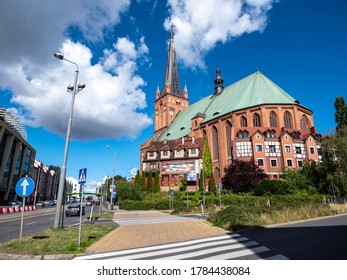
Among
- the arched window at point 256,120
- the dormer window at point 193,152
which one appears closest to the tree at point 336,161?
the arched window at point 256,120

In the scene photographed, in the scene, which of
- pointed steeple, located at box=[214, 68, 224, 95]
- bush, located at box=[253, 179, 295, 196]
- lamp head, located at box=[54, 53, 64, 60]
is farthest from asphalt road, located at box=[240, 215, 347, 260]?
pointed steeple, located at box=[214, 68, 224, 95]

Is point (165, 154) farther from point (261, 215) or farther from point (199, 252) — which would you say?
point (199, 252)

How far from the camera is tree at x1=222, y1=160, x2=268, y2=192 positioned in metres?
40.4

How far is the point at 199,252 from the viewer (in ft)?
22.0

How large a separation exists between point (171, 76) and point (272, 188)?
6440 cm

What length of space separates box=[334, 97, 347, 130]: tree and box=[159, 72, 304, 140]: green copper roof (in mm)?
8018

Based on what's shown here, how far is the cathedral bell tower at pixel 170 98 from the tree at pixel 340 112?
5017cm

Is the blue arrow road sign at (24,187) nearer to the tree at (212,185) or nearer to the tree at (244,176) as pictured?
the tree at (244,176)

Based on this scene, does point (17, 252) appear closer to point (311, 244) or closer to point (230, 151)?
point (311, 244)

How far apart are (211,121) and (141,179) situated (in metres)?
22.8

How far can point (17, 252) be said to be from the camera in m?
6.77

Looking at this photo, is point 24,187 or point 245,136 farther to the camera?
point 245,136

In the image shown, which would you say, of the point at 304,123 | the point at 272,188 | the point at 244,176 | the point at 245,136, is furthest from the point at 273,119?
the point at 272,188
